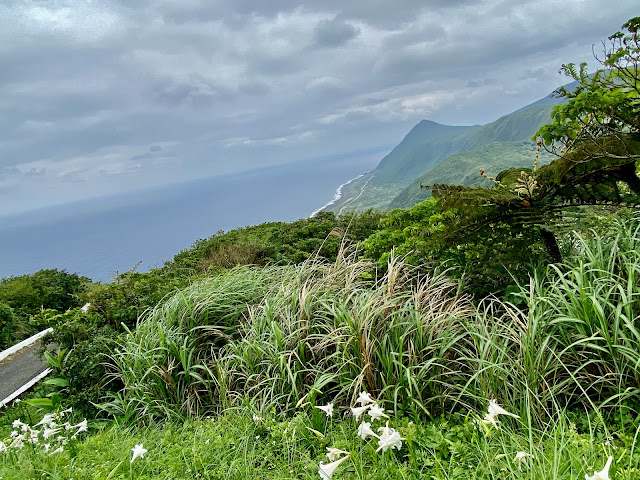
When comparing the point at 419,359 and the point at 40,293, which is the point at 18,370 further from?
the point at 419,359

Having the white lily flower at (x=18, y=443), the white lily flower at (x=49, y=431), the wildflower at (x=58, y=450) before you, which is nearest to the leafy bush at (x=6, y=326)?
the white lily flower at (x=18, y=443)

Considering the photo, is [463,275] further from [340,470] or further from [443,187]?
[340,470]

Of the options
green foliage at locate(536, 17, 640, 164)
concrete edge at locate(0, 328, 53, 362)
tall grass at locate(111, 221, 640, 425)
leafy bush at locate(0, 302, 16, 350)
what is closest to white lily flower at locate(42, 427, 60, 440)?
tall grass at locate(111, 221, 640, 425)

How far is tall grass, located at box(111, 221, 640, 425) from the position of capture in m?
2.25

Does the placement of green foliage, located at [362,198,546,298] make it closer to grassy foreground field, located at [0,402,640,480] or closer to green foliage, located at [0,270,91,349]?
grassy foreground field, located at [0,402,640,480]

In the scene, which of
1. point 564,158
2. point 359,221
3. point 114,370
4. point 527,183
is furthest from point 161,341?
point 359,221

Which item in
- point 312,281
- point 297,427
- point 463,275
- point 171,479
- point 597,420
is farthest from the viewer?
point 312,281

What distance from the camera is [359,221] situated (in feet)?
30.9

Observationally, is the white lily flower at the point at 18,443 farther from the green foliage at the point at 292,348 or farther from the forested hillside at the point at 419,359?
the green foliage at the point at 292,348

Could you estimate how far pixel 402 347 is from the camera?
8.86 feet

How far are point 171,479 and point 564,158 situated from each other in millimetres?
3708

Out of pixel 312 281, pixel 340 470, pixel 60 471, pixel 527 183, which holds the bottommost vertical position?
pixel 340 470

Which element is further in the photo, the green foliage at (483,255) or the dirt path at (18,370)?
the dirt path at (18,370)

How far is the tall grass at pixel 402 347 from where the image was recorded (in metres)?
2.25
